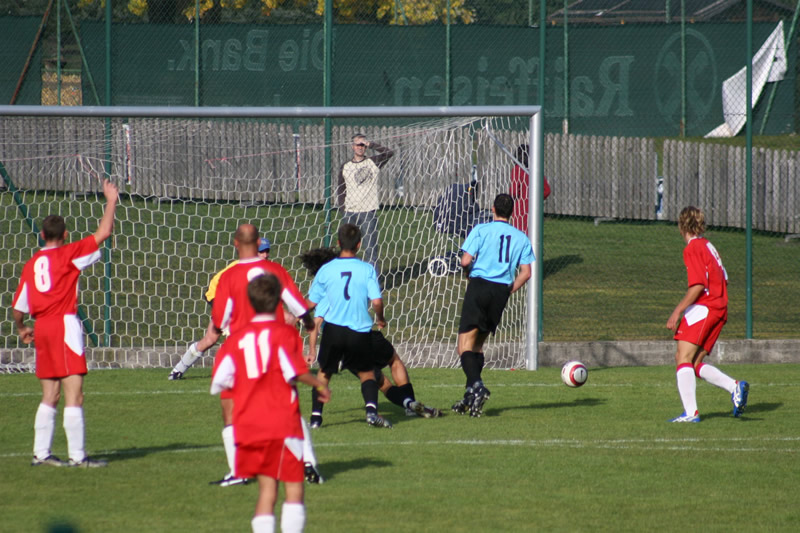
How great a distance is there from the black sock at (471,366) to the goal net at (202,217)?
303 centimetres

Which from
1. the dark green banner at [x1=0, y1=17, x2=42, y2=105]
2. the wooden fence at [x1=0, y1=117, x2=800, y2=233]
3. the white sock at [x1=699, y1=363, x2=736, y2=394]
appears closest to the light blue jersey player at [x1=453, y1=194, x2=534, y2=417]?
the white sock at [x1=699, y1=363, x2=736, y2=394]

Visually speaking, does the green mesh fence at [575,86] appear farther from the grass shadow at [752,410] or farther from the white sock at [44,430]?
the white sock at [44,430]

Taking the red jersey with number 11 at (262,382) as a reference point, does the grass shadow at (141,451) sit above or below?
below

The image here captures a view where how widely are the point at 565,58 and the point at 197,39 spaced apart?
21.7ft

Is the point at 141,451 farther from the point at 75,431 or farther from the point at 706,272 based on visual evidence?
the point at 706,272

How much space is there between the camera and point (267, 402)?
5.38 metres

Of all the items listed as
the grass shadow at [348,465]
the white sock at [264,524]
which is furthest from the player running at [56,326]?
the white sock at [264,524]

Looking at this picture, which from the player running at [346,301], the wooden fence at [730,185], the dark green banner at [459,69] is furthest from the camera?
the wooden fence at [730,185]

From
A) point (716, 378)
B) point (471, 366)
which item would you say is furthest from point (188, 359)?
point (716, 378)

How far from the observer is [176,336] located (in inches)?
517

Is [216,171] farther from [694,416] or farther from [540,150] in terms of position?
[694,416]

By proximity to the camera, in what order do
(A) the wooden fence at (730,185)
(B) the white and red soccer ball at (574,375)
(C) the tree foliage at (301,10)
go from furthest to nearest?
(A) the wooden fence at (730,185) → (C) the tree foliage at (301,10) → (B) the white and red soccer ball at (574,375)

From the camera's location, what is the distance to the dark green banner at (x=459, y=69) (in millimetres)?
14242

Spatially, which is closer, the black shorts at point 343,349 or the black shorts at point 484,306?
the black shorts at point 343,349
